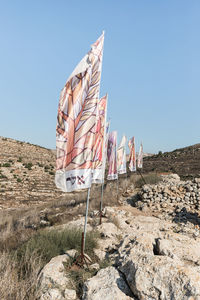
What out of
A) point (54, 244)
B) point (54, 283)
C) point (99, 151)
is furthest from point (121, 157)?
point (54, 283)

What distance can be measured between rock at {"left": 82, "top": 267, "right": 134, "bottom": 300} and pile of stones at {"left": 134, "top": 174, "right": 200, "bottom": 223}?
868 centimetres

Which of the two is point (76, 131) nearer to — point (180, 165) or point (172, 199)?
point (172, 199)

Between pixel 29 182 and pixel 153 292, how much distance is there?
21.8 meters

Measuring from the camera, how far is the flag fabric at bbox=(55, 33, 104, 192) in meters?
4.13

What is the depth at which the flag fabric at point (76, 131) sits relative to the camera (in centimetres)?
413

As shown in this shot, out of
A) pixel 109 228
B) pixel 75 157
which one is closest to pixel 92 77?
pixel 75 157

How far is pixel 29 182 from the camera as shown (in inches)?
913

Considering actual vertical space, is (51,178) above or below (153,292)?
above

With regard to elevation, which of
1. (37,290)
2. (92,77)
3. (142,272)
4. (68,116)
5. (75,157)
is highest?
(92,77)

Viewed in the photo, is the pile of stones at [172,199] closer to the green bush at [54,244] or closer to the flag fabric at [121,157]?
the flag fabric at [121,157]

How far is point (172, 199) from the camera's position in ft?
41.9

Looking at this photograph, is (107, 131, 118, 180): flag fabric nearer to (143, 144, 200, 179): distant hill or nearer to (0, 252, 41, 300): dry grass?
(0, 252, 41, 300): dry grass

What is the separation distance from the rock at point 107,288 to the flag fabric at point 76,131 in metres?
1.47

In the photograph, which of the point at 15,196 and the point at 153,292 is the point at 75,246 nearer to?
the point at 153,292
